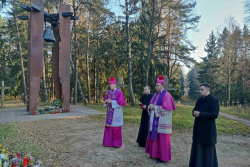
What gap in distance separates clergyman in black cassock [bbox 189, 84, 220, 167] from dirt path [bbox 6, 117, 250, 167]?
69 centimetres

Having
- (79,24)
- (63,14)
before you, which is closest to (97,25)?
(79,24)

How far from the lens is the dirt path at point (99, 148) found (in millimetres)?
4195

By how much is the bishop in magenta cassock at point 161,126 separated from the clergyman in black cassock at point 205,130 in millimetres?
606

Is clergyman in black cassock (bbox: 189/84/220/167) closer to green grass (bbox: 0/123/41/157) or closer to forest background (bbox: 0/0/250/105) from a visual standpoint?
green grass (bbox: 0/123/41/157)

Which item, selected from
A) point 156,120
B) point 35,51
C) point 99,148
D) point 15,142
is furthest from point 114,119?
point 35,51

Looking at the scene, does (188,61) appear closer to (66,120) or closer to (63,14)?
(63,14)

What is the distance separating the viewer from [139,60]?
18.8 metres

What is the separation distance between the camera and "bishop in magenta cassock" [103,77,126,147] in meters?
5.06

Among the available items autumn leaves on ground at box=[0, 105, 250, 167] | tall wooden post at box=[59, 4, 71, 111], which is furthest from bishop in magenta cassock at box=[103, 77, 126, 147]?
tall wooden post at box=[59, 4, 71, 111]

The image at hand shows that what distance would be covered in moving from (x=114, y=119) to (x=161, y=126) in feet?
4.57

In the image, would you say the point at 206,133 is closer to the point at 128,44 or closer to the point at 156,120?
the point at 156,120

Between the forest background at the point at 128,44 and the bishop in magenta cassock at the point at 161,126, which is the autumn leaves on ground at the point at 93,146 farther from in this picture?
the forest background at the point at 128,44

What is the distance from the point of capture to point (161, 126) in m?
4.15

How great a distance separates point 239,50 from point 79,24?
20465 mm
